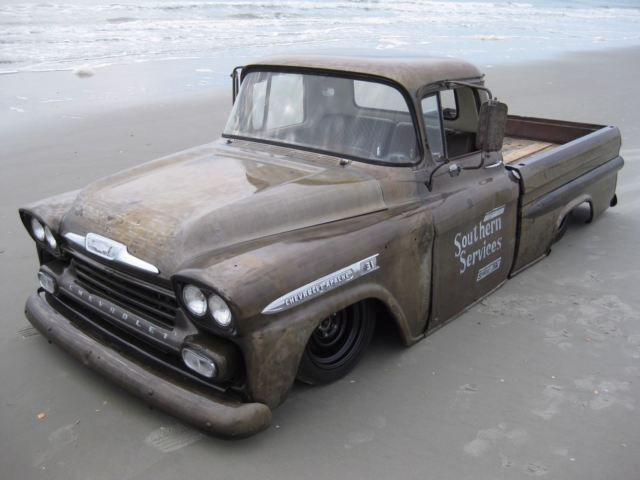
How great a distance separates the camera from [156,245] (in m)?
3.09

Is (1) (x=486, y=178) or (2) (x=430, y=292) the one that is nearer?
(2) (x=430, y=292)

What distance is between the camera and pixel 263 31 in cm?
Answer: 1986

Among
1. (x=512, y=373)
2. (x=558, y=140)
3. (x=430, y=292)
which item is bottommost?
(x=512, y=373)

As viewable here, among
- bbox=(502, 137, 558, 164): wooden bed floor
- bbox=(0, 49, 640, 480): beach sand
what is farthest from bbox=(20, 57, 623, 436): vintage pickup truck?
bbox=(502, 137, 558, 164): wooden bed floor

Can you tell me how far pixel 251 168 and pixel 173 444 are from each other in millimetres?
1623

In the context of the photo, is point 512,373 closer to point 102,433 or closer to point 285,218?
point 285,218

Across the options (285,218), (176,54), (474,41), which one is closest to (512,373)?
(285,218)

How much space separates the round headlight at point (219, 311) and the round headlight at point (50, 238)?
4.39ft

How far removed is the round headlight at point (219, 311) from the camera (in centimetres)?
279

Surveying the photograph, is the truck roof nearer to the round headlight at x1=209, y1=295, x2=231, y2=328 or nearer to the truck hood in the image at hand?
the truck hood

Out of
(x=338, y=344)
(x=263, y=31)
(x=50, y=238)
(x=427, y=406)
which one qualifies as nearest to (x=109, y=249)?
(x=50, y=238)

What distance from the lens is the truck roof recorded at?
3.85 meters

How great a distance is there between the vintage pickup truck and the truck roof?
1cm

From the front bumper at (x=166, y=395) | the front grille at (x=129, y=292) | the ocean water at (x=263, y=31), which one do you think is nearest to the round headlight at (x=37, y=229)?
the front grille at (x=129, y=292)
